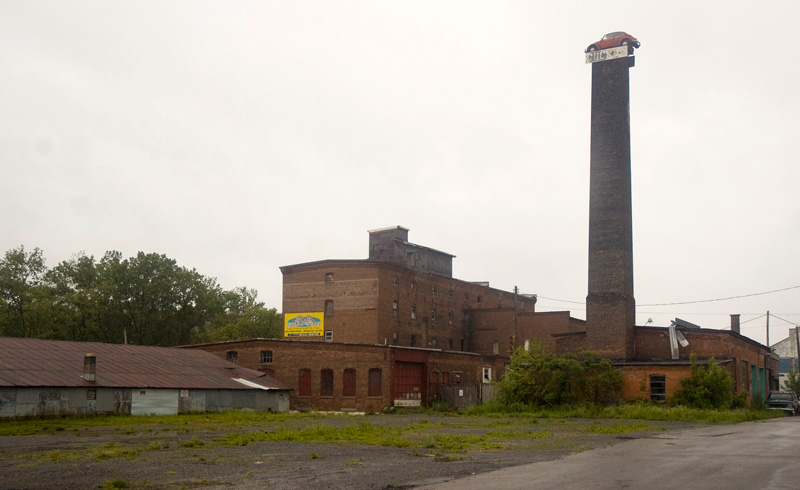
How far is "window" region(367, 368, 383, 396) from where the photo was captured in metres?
47.0

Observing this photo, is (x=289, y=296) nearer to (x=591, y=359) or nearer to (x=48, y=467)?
(x=591, y=359)

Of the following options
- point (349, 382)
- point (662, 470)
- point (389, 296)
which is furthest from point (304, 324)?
point (662, 470)

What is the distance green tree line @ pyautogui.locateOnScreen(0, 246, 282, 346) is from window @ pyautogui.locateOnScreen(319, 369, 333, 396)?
2802 centimetres

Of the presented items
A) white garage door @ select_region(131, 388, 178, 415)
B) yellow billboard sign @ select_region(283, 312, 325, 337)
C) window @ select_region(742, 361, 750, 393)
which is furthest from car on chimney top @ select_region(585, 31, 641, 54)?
white garage door @ select_region(131, 388, 178, 415)

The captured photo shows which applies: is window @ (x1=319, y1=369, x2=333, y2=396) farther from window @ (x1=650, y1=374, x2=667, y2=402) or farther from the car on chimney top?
the car on chimney top

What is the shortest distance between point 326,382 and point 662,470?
118ft

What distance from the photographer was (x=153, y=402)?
121 feet

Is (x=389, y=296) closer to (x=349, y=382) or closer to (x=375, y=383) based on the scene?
(x=349, y=382)

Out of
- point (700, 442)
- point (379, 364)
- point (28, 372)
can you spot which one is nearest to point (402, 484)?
point (700, 442)

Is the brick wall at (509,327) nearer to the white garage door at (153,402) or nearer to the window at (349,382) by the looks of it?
the window at (349,382)

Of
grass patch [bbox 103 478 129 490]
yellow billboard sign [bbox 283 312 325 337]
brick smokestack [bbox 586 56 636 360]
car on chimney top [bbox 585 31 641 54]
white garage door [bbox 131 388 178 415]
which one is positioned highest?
car on chimney top [bbox 585 31 641 54]

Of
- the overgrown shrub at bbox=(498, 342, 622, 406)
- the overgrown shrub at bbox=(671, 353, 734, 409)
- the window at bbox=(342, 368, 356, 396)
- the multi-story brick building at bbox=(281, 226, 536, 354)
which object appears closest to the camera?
the overgrown shrub at bbox=(671, 353, 734, 409)

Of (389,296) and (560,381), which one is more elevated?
(389,296)

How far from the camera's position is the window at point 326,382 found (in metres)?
47.9
